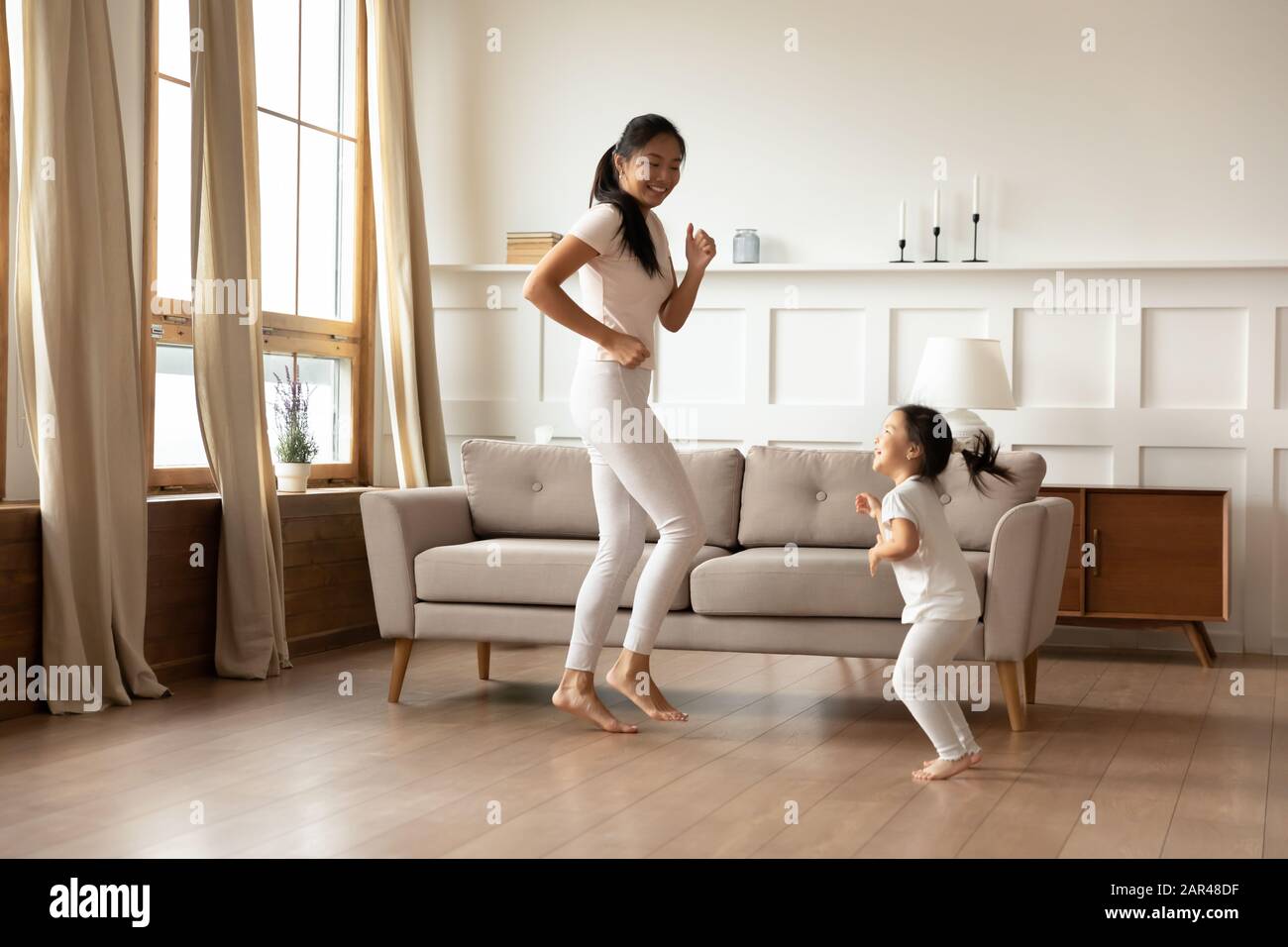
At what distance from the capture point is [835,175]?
548cm

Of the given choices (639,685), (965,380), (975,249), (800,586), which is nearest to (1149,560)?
(965,380)

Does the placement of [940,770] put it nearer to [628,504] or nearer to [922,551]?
[922,551]

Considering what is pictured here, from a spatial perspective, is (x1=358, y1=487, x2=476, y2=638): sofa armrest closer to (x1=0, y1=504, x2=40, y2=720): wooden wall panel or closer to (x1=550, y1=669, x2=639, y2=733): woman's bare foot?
(x1=550, y1=669, x2=639, y2=733): woman's bare foot

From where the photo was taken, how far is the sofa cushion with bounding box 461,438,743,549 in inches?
163

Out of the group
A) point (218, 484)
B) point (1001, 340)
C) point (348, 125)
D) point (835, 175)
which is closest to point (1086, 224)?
point (1001, 340)

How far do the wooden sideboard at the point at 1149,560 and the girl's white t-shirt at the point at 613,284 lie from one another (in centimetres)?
217

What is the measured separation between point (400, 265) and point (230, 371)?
1353 mm

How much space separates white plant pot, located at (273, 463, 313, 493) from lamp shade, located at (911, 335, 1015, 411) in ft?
7.20

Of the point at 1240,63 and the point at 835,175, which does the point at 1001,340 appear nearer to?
the point at 835,175

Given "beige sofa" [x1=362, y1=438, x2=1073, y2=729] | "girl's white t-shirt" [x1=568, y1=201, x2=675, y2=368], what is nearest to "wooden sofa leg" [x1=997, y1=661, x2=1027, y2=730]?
"beige sofa" [x1=362, y1=438, x2=1073, y2=729]

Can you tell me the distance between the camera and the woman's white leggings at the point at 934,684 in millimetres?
2906

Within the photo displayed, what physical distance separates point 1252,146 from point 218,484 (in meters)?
3.89

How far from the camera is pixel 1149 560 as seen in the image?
15.6 feet

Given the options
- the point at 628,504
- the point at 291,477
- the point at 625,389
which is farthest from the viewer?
the point at 291,477
